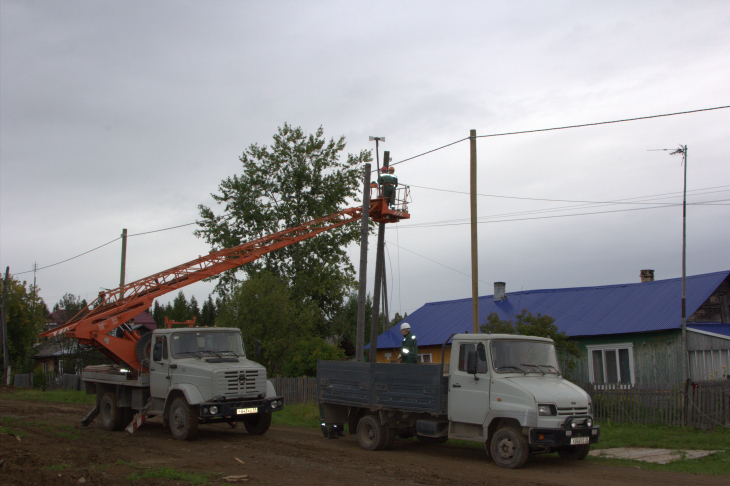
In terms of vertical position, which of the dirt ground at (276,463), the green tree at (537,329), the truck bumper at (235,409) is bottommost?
the dirt ground at (276,463)

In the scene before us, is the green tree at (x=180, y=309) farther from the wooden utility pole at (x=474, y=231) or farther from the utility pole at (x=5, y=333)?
the wooden utility pole at (x=474, y=231)

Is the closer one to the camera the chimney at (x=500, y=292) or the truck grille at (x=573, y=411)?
the truck grille at (x=573, y=411)

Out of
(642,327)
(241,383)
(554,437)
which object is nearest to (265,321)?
(241,383)

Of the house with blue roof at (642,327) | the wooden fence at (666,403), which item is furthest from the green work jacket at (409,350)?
the house with blue roof at (642,327)

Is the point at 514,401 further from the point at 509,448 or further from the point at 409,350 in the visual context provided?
the point at 409,350

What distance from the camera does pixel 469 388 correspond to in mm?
10703

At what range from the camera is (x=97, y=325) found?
15688 mm

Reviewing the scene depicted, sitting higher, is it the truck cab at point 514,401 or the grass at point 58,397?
the truck cab at point 514,401

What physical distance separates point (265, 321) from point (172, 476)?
1671cm

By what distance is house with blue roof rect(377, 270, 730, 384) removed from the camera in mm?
20781

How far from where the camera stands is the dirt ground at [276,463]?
352 inches

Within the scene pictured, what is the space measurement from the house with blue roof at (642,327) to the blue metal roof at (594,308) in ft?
0.12

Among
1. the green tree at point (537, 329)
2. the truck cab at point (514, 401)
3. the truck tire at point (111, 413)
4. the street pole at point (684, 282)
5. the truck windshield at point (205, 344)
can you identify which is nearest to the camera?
the truck cab at point (514, 401)

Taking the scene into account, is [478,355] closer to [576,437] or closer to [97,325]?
[576,437]
